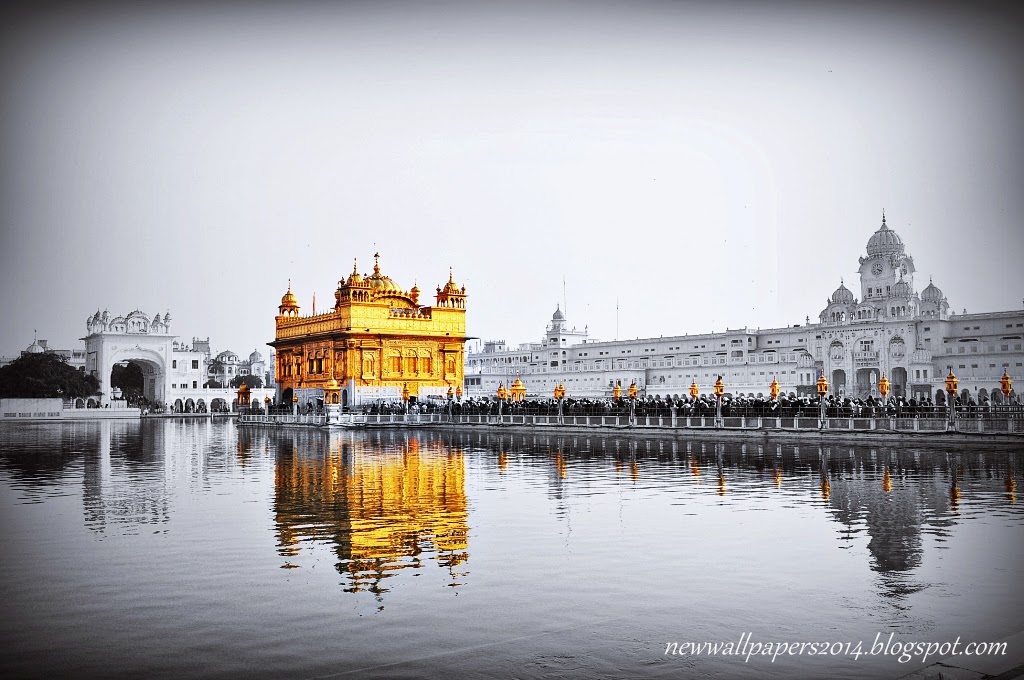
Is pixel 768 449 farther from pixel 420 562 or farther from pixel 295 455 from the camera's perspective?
pixel 420 562

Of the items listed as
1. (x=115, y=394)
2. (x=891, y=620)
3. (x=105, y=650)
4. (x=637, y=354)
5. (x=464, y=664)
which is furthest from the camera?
(x=115, y=394)

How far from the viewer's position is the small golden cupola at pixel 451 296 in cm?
7006

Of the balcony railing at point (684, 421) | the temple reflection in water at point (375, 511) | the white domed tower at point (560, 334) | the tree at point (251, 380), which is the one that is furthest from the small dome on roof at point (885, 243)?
the tree at point (251, 380)

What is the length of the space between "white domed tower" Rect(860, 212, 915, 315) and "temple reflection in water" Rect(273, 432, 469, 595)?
235 feet

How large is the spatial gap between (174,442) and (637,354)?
68112 mm

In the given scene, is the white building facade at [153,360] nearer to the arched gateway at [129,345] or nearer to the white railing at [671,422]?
the arched gateway at [129,345]

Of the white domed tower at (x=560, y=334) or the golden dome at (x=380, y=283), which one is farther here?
the white domed tower at (x=560, y=334)

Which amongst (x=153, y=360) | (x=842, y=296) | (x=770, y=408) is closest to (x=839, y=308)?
(x=842, y=296)

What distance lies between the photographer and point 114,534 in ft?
42.8

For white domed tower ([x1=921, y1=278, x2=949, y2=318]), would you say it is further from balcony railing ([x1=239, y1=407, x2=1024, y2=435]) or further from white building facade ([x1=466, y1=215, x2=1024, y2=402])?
balcony railing ([x1=239, y1=407, x2=1024, y2=435])

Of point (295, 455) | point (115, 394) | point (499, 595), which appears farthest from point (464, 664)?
point (115, 394)

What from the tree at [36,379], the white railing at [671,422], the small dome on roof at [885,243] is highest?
the small dome on roof at [885,243]

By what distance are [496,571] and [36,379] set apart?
8206 centimetres

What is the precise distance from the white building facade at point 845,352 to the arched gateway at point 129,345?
121ft
